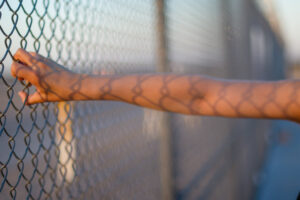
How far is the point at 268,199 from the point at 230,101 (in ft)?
15.7

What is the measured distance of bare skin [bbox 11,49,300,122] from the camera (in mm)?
989

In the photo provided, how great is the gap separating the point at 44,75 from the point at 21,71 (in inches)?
2.9

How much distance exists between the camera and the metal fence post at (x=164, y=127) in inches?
80.0

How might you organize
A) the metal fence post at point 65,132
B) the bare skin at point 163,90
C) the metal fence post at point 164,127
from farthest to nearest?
the metal fence post at point 164,127
the metal fence post at point 65,132
the bare skin at point 163,90

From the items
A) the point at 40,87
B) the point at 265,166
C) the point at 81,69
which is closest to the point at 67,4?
the point at 81,69

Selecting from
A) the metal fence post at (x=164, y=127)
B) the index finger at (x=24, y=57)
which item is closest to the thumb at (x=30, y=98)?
the index finger at (x=24, y=57)

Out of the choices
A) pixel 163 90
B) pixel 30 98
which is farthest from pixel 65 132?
pixel 163 90

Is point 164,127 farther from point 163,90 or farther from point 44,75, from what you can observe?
point 44,75

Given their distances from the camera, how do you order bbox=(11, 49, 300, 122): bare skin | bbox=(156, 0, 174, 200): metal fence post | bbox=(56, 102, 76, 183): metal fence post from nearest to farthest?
bbox=(11, 49, 300, 122): bare skin, bbox=(56, 102, 76, 183): metal fence post, bbox=(156, 0, 174, 200): metal fence post

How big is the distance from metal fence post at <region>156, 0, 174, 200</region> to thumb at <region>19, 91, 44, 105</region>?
1.07m

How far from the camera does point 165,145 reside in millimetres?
2057

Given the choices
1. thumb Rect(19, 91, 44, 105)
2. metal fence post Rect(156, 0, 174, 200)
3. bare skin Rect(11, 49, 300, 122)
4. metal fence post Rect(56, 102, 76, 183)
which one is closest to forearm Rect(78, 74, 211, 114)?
bare skin Rect(11, 49, 300, 122)

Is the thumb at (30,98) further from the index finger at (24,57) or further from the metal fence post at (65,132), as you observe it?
the metal fence post at (65,132)

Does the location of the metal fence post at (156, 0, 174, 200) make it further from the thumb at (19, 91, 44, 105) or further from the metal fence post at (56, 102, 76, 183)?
the thumb at (19, 91, 44, 105)
